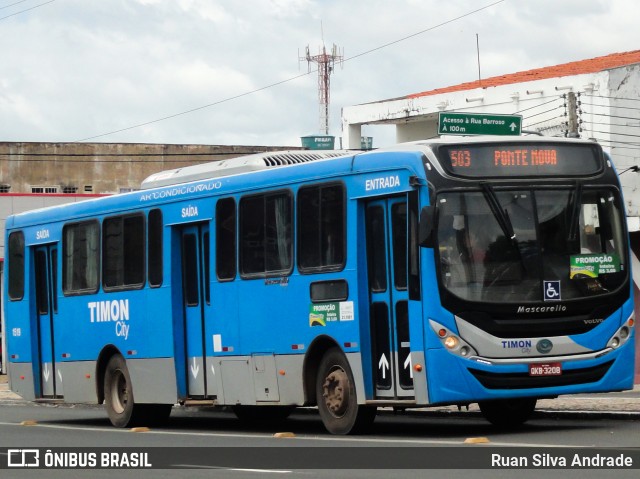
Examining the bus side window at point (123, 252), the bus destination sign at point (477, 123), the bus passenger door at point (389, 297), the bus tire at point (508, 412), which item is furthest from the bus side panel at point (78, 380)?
the bus destination sign at point (477, 123)

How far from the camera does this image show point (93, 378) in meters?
21.8

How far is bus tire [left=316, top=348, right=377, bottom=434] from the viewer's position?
16.4 meters

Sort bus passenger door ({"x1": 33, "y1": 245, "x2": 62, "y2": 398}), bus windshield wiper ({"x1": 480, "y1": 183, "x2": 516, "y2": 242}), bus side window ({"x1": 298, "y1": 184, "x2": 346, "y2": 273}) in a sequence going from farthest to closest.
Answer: bus passenger door ({"x1": 33, "y1": 245, "x2": 62, "y2": 398}), bus side window ({"x1": 298, "y1": 184, "x2": 346, "y2": 273}), bus windshield wiper ({"x1": 480, "y1": 183, "x2": 516, "y2": 242})

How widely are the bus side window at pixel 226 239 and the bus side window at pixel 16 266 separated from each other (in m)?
5.96

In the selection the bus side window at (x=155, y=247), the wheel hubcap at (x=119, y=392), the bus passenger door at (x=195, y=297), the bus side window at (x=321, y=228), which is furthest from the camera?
the wheel hubcap at (x=119, y=392)

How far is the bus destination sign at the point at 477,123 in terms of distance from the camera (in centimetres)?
2497

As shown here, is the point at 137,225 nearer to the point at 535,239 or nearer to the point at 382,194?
the point at 382,194

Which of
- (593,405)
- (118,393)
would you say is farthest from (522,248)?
(118,393)

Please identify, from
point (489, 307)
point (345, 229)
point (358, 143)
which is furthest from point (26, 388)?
point (358, 143)

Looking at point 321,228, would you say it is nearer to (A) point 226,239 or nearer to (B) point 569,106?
(A) point 226,239

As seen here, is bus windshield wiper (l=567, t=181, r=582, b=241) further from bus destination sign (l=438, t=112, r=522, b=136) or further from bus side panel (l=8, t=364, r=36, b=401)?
bus side panel (l=8, t=364, r=36, b=401)

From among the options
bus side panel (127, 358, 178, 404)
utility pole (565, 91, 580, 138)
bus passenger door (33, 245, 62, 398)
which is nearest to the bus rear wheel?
bus side panel (127, 358, 178, 404)

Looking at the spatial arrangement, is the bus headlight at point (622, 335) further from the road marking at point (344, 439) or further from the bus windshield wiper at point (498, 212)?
the road marking at point (344, 439)

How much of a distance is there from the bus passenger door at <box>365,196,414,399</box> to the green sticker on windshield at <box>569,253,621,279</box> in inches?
70.4
